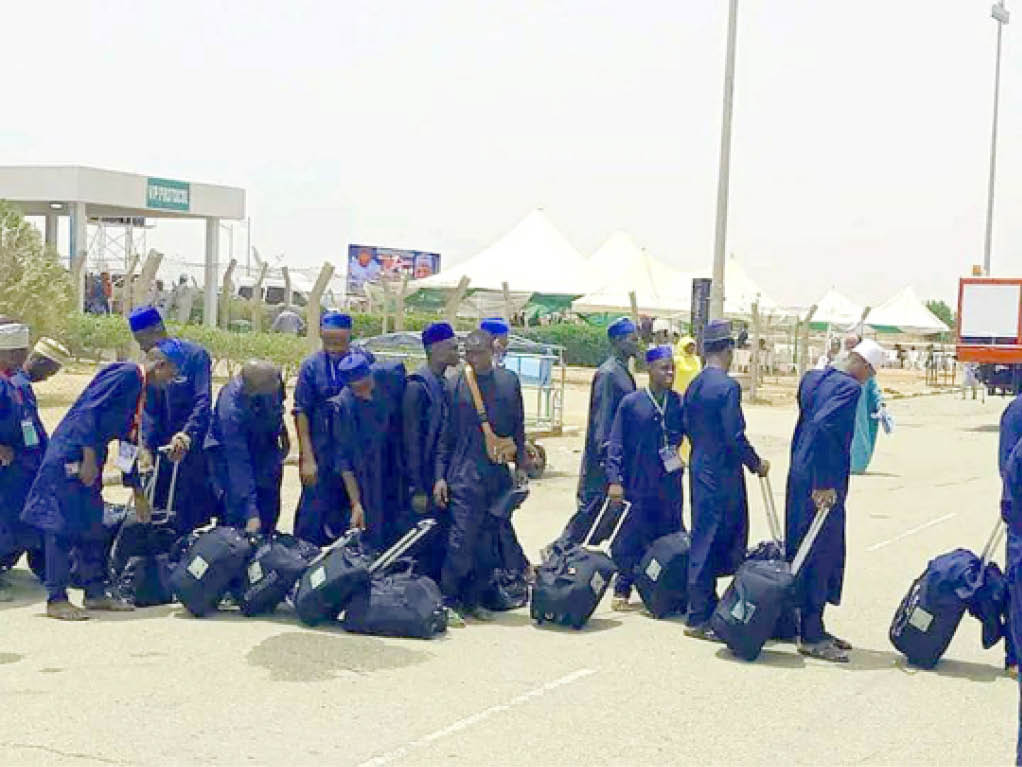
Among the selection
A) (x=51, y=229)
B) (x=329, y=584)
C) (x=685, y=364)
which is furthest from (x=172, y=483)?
(x=51, y=229)

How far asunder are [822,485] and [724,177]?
1901cm

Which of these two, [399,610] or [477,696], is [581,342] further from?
[477,696]

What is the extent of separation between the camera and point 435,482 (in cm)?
945

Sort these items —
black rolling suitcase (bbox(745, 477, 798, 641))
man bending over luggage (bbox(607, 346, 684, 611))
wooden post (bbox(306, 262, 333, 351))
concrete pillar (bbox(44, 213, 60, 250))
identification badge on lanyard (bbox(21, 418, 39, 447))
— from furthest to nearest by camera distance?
concrete pillar (bbox(44, 213, 60, 250)) → wooden post (bbox(306, 262, 333, 351)) → man bending over luggage (bbox(607, 346, 684, 611)) → identification badge on lanyard (bbox(21, 418, 39, 447)) → black rolling suitcase (bbox(745, 477, 798, 641))

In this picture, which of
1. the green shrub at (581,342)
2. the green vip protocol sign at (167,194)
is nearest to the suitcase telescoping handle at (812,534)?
the green vip protocol sign at (167,194)

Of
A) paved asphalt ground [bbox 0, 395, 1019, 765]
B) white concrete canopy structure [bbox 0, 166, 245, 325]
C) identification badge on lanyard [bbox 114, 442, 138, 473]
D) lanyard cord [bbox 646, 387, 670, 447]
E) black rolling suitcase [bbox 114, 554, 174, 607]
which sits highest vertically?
white concrete canopy structure [bbox 0, 166, 245, 325]

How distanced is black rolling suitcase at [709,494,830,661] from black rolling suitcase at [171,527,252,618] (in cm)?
288

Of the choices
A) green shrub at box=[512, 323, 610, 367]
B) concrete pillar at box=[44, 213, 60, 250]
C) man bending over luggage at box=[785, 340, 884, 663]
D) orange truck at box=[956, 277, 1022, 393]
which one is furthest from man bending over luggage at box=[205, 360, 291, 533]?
green shrub at box=[512, 323, 610, 367]

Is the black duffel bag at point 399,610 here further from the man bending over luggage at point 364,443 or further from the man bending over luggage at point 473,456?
the man bending over luggage at point 364,443

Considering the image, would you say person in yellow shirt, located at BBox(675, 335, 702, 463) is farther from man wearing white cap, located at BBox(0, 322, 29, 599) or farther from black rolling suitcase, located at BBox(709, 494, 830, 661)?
man wearing white cap, located at BBox(0, 322, 29, 599)

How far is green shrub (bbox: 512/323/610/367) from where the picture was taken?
47.2 metres

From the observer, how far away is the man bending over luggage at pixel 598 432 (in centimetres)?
1053

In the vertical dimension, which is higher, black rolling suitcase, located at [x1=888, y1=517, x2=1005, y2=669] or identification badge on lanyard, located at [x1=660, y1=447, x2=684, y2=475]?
identification badge on lanyard, located at [x1=660, y1=447, x2=684, y2=475]

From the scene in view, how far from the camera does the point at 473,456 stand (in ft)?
30.7
